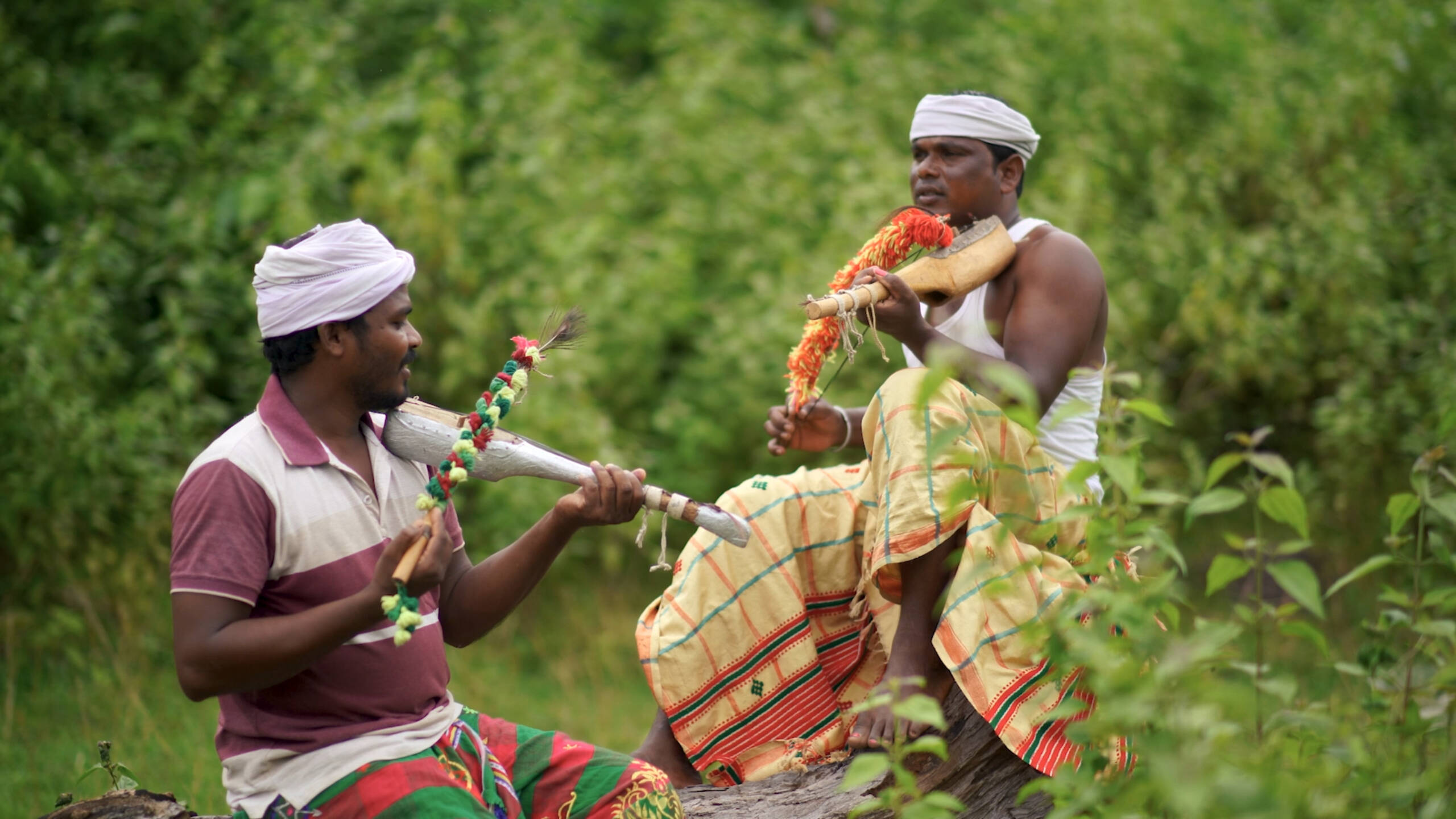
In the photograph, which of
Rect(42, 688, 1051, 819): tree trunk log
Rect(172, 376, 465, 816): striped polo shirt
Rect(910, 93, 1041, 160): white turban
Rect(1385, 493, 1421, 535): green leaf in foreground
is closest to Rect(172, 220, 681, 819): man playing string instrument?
Rect(172, 376, 465, 816): striped polo shirt

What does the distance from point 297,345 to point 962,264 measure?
1.83 meters

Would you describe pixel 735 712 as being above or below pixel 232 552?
below

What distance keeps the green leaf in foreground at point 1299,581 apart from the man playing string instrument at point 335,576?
1.30 m

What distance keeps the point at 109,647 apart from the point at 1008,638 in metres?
4.04

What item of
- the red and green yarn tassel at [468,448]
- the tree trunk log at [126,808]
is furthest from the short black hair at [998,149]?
the tree trunk log at [126,808]

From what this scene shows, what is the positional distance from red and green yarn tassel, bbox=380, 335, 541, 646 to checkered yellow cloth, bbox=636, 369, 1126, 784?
103 cm

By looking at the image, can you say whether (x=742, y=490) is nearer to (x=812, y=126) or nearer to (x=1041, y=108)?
(x=812, y=126)

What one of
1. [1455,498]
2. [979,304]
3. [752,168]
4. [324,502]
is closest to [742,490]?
[979,304]

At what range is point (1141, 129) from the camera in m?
7.93

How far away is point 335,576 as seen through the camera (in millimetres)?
2533

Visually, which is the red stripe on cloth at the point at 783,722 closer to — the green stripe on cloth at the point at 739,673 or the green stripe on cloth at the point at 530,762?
the green stripe on cloth at the point at 739,673

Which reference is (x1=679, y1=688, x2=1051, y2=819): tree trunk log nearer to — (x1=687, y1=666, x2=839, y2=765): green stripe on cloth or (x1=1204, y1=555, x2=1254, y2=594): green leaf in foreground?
(x1=687, y1=666, x2=839, y2=765): green stripe on cloth

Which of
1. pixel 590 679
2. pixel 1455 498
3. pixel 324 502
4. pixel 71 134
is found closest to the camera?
pixel 1455 498

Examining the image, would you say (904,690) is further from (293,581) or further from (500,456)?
(293,581)
